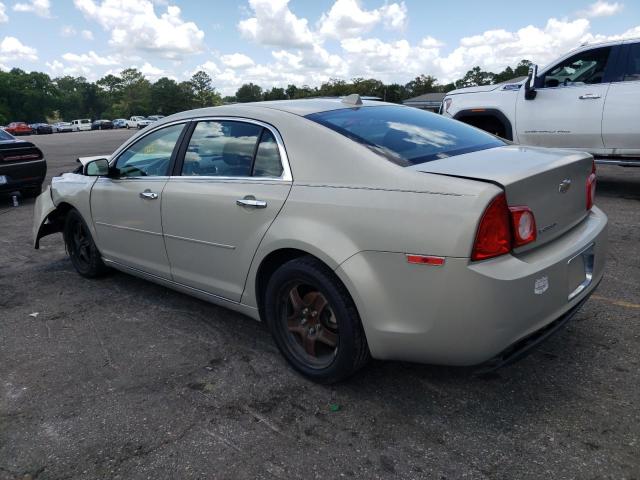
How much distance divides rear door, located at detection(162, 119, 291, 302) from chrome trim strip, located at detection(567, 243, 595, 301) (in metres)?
1.56

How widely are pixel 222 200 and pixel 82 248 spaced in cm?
242

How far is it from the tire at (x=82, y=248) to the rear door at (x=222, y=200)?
1390 mm

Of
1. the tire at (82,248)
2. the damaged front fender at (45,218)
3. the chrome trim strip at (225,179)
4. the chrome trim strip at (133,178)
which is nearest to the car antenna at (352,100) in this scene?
the chrome trim strip at (225,179)

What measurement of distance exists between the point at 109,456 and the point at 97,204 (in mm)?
2504

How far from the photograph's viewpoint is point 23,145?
9578mm

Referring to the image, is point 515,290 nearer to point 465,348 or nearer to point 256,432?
point 465,348

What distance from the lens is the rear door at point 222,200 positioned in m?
3.01

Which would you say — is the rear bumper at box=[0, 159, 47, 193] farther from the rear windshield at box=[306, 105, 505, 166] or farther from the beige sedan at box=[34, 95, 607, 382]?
the rear windshield at box=[306, 105, 505, 166]

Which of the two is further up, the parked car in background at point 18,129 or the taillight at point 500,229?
the parked car in background at point 18,129

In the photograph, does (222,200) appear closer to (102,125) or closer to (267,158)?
(267,158)

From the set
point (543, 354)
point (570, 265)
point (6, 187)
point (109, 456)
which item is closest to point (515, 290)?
point (570, 265)

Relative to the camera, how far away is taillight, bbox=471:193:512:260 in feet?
7.31

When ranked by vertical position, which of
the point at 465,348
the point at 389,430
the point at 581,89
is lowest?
the point at 389,430

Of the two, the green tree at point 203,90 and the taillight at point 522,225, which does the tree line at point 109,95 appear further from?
the taillight at point 522,225
